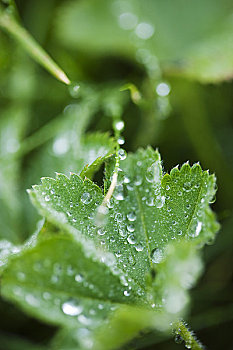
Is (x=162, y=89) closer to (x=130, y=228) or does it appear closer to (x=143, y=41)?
(x=143, y=41)

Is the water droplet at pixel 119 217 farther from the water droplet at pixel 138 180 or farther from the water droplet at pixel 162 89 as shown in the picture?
the water droplet at pixel 162 89

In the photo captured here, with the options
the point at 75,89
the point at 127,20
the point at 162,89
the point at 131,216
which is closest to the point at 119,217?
the point at 131,216

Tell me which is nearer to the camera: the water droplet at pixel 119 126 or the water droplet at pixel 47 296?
the water droplet at pixel 47 296

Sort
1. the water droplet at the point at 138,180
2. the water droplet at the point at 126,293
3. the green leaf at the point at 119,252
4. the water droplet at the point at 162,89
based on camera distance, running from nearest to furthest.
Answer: the green leaf at the point at 119,252 → the water droplet at the point at 126,293 → the water droplet at the point at 138,180 → the water droplet at the point at 162,89

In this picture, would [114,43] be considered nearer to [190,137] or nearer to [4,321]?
[190,137]

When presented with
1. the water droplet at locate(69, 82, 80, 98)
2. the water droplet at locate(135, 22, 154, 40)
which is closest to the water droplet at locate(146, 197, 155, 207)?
the water droplet at locate(69, 82, 80, 98)

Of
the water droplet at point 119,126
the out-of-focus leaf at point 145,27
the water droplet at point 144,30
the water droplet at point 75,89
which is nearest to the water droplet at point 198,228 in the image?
the water droplet at point 119,126

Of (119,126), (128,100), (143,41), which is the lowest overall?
(119,126)
